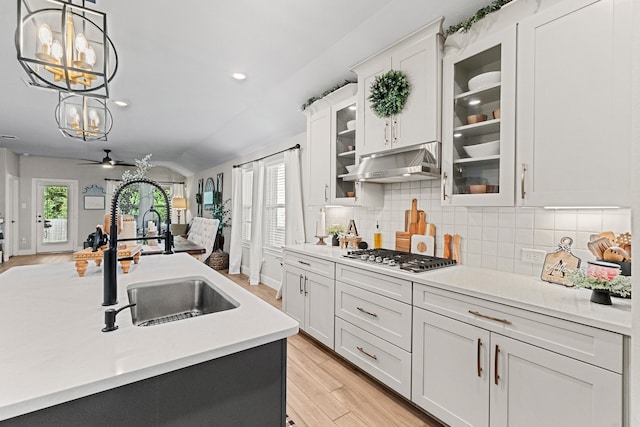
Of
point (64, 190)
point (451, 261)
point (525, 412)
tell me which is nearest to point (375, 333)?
point (451, 261)

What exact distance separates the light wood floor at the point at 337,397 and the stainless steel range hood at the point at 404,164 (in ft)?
5.27

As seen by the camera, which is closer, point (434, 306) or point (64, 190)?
point (434, 306)

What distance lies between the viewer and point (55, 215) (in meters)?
8.27

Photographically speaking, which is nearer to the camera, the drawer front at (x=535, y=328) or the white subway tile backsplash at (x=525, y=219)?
the drawer front at (x=535, y=328)

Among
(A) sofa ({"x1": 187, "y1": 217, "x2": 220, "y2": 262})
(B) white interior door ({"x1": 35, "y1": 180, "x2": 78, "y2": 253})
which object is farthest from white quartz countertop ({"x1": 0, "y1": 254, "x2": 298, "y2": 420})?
(B) white interior door ({"x1": 35, "y1": 180, "x2": 78, "y2": 253})

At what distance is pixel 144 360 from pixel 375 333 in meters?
1.75

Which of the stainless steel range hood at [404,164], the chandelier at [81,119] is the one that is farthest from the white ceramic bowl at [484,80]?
the chandelier at [81,119]

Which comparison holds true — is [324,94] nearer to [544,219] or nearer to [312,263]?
[312,263]

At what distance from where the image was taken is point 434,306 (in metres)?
1.82

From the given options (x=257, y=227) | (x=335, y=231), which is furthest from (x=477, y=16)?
(x=257, y=227)

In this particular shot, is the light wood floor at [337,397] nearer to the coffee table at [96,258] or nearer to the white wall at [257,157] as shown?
the coffee table at [96,258]

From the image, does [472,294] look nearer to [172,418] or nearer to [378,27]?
[172,418]

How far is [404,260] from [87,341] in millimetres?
1946

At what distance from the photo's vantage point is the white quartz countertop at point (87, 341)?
2.29 ft
